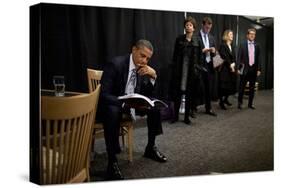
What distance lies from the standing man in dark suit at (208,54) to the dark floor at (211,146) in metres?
0.08

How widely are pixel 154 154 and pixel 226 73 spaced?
3.22ft

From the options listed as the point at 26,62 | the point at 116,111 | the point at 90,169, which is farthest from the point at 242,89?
the point at 26,62

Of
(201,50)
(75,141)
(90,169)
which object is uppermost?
(201,50)

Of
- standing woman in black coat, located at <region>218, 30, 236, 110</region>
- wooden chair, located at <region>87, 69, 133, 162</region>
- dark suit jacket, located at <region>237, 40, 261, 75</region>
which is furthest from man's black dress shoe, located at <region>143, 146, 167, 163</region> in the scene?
dark suit jacket, located at <region>237, 40, 261, 75</region>

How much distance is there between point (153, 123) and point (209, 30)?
93 cm

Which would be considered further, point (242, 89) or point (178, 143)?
point (242, 89)

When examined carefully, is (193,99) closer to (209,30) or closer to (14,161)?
(209,30)

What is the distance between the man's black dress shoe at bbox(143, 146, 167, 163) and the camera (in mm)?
3465

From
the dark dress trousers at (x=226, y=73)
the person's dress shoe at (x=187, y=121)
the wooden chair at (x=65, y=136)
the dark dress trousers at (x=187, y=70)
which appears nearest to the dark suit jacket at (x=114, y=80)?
the wooden chair at (x=65, y=136)

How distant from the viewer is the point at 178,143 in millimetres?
3605

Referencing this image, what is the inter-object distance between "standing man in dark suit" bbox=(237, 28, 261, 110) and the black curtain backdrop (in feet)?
1.79

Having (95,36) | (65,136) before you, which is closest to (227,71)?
(95,36)

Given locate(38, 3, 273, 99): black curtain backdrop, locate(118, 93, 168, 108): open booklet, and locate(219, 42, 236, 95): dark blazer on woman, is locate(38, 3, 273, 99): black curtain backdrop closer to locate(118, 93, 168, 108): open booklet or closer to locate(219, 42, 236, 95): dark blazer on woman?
locate(118, 93, 168, 108): open booklet

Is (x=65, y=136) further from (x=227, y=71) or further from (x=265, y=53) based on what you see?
(x=265, y=53)
